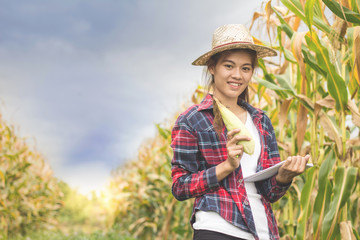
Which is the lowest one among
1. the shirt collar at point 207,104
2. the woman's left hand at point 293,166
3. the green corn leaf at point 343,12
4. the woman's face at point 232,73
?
the woman's left hand at point 293,166

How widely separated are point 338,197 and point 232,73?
103 centimetres

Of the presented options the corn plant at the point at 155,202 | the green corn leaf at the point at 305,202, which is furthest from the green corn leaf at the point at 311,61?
the corn plant at the point at 155,202

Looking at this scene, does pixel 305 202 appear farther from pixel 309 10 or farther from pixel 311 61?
pixel 309 10

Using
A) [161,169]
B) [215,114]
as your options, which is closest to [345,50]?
[215,114]

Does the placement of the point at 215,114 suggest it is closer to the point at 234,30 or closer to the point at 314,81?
the point at 234,30

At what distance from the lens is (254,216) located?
1.37 meters

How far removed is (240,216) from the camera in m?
1.33

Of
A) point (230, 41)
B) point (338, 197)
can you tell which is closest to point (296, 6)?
point (230, 41)

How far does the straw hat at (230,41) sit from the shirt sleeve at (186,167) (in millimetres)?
279

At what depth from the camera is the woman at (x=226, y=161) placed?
132 cm

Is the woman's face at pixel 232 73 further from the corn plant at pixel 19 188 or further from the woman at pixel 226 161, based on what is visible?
the corn plant at pixel 19 188

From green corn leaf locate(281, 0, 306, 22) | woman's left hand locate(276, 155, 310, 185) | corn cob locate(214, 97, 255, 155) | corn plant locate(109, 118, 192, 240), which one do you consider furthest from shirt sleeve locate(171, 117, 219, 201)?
corn plant locate(109, 118, 192, 240)

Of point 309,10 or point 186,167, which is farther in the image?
point 309,10

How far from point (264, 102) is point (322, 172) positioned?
116 centimetres
